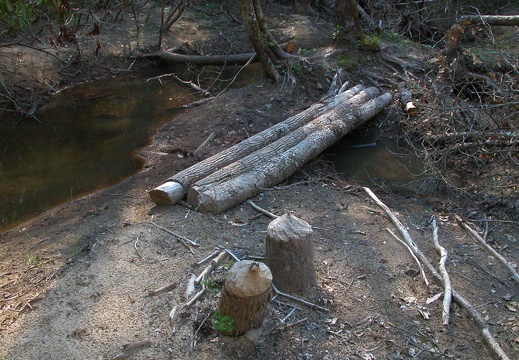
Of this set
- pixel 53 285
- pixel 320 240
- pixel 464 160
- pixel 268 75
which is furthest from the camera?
pixel 268 75

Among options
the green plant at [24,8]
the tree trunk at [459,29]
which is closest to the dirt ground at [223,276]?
the green plant at [24,8]

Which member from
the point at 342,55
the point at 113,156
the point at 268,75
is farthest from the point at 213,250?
the point at 342,55

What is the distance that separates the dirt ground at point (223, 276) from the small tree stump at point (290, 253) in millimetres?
130

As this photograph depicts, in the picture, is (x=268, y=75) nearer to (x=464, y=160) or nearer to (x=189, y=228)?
(x=464, y=160)

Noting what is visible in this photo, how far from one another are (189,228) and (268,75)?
556 cm

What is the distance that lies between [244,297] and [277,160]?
11.1 ft

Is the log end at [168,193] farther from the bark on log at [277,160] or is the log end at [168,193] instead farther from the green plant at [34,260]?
the green plant at [34,260]

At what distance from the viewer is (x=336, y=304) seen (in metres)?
4.27

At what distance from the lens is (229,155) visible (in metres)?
6.73

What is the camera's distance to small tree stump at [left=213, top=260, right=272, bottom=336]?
350 centimetres

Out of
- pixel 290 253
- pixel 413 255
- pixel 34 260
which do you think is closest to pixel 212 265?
pixel 290 253

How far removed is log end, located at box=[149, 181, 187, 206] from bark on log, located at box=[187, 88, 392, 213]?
0.14 metres

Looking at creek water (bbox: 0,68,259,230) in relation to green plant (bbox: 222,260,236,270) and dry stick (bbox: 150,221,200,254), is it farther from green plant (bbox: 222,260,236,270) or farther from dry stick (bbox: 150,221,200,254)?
green plant (bbox: 222,260,236,270)

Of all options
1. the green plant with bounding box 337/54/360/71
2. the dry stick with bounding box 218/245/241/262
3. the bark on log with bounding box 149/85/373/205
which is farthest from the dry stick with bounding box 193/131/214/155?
the dry stick with bounding box 218/245/241/262
